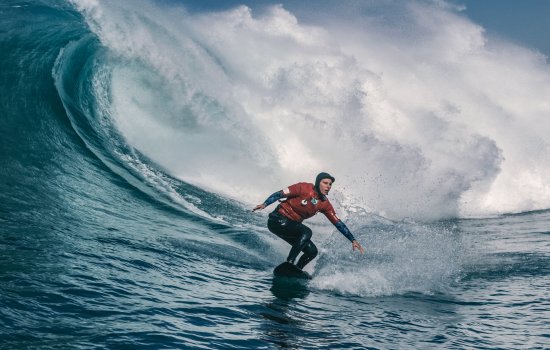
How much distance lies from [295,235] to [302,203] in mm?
561

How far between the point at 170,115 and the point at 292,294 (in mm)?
12407

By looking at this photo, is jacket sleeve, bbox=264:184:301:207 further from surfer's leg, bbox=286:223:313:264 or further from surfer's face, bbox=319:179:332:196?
surfer's leg, bbox=286:223:313:264

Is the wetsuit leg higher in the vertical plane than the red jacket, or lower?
lower

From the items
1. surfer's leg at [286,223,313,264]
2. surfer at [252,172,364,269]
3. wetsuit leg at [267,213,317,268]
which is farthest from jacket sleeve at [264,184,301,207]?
surfer's leg at [286,223,313,264]

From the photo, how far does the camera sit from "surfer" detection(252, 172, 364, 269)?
7.94 m

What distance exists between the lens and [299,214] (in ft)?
26.7

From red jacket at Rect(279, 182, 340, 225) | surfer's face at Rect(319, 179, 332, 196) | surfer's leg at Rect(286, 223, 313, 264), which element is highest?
surfer's face at Rect(319, 179, 332, 196)

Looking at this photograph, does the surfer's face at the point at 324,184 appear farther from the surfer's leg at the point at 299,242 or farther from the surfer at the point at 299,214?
the surfer's leg at the point at 299,242

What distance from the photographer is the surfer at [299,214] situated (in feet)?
26.1

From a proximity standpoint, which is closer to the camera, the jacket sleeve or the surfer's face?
the surfer's face

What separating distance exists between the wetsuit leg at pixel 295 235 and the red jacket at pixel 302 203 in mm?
117

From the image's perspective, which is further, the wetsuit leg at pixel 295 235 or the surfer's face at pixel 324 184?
the wetsuit leg at pixel 295 235

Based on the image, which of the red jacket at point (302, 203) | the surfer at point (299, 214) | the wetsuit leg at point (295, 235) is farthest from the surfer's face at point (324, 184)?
the wetsuit leg at point (295, 235)

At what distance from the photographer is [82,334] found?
3.77 meters
